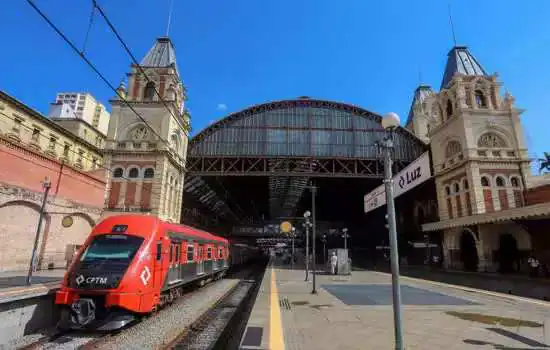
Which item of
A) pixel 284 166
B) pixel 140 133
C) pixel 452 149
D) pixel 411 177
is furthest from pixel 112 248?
pixel 452 149

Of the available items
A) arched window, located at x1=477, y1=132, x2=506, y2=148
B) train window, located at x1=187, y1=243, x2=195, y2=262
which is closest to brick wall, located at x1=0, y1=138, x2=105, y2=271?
train window, located at x1=187, y1=243, x2=195, y2=262

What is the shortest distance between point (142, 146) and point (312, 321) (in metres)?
30.2

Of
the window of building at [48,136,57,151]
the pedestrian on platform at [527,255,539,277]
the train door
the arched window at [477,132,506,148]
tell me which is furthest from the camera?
the window of building at [48,136,57,151]

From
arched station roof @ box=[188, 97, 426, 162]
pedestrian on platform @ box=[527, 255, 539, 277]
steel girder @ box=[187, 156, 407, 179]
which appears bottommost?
pedestrian on platform @ box=[527, 255, 539, 277]

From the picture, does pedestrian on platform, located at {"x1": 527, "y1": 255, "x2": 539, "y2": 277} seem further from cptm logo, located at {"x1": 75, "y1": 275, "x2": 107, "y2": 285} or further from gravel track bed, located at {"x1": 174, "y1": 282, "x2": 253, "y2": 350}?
cptm logo, located at {"x1": 75, "y1": 275, "x2": 107, "y2": 285}

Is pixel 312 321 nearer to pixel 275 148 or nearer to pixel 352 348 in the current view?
pixel 352 348

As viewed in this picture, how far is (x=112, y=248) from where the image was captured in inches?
383

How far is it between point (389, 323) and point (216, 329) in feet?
17.5

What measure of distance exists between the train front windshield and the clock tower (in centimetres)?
2161

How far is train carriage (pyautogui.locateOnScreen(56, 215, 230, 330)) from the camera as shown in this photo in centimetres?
851

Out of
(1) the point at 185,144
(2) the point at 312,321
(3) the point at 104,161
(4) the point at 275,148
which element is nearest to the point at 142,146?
(3) the point at 104,161

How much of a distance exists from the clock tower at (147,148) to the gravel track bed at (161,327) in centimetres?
1998

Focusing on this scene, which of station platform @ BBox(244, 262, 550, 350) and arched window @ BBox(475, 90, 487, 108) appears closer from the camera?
station platform @ BBox(244, 262, 550, 350)

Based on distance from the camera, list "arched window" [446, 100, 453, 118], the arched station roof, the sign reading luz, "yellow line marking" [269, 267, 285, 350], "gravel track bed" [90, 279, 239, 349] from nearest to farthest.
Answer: the sign reading luz < "yellow line marking" [269, 267, 285, 350] < "gravel track bed" [90, 279, 239, 349] < "arched window" [446, 100, 453, 118] < the arched station roof
